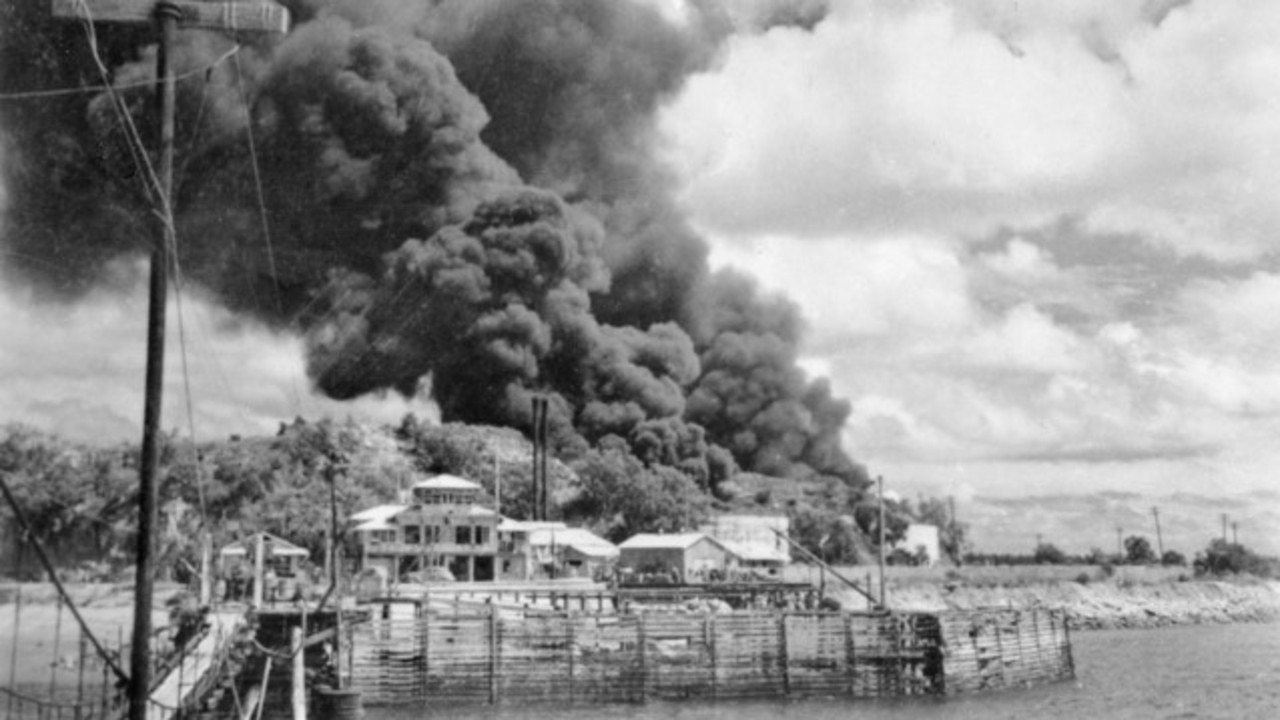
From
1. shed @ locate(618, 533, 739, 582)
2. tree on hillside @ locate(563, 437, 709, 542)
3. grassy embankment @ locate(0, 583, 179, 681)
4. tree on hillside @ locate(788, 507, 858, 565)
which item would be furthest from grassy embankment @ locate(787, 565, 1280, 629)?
grassy embankment @ locate(0, 583, 179, 681)

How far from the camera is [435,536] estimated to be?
2397 inches

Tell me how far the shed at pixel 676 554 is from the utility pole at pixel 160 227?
56876mm

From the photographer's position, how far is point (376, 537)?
6275cm

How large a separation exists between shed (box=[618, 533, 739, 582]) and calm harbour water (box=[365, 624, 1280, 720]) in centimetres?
2002

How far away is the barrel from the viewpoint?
32906 mm

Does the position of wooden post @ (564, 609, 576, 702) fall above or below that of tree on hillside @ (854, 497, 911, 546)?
below

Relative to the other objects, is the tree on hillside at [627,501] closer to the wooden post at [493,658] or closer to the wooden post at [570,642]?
the wooden post at [570,642]

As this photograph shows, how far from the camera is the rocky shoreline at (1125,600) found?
83.7 m

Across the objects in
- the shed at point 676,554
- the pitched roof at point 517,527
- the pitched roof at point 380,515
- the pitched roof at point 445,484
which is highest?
the pitched roof at point 445,484

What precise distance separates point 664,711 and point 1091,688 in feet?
61.7

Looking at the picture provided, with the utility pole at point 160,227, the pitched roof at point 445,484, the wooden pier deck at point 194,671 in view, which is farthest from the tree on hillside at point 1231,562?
the utility pole at point 160,227

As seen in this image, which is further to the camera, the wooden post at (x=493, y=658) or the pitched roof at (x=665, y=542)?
the pitched roof at (x=665, y=542)

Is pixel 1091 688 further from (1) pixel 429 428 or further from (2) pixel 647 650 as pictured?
(1) pixel 429 428

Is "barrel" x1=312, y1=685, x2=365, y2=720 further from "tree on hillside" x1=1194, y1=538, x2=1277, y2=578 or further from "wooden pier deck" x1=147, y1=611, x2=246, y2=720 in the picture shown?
"tree on hillside" x1=1194, y1=538, x2=1277, y2=578
